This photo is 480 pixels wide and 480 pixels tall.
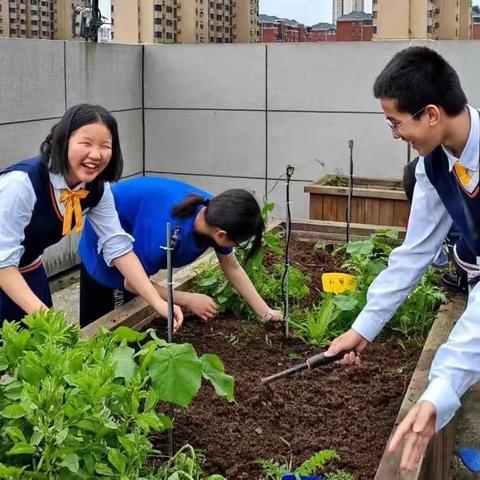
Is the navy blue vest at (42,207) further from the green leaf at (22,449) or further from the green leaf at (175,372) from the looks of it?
the green leaf at (22,449)

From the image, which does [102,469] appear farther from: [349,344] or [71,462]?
[349,344]

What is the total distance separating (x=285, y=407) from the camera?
9.07ft

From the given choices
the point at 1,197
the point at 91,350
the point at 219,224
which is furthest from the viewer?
the point at 219,224

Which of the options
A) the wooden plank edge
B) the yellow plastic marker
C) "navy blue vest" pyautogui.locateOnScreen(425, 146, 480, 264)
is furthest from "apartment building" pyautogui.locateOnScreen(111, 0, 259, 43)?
"navy blue vest" pyautogui.locateOnScreen(425, 146, 480, 264)

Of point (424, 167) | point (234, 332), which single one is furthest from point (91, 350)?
point (234, 332)

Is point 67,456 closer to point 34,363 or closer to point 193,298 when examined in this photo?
point 34,363

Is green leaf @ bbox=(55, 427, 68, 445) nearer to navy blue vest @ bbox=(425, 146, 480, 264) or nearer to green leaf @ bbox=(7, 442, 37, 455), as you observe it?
green leaf @ bbox=(7, 442, 37, 455)

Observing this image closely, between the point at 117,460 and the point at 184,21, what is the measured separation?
6.71m

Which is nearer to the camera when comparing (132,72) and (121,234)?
(121,234)

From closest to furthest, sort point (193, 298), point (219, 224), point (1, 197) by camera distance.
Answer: point (1, 197)
point (219, 224)
point (193, 298)

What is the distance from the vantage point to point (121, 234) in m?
3.07

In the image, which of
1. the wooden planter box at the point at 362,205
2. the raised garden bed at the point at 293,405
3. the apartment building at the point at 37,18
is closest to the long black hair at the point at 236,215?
the raised garden bed at the point at 293,405

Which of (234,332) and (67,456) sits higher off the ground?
(67,456)

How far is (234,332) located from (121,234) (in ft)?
2.46
